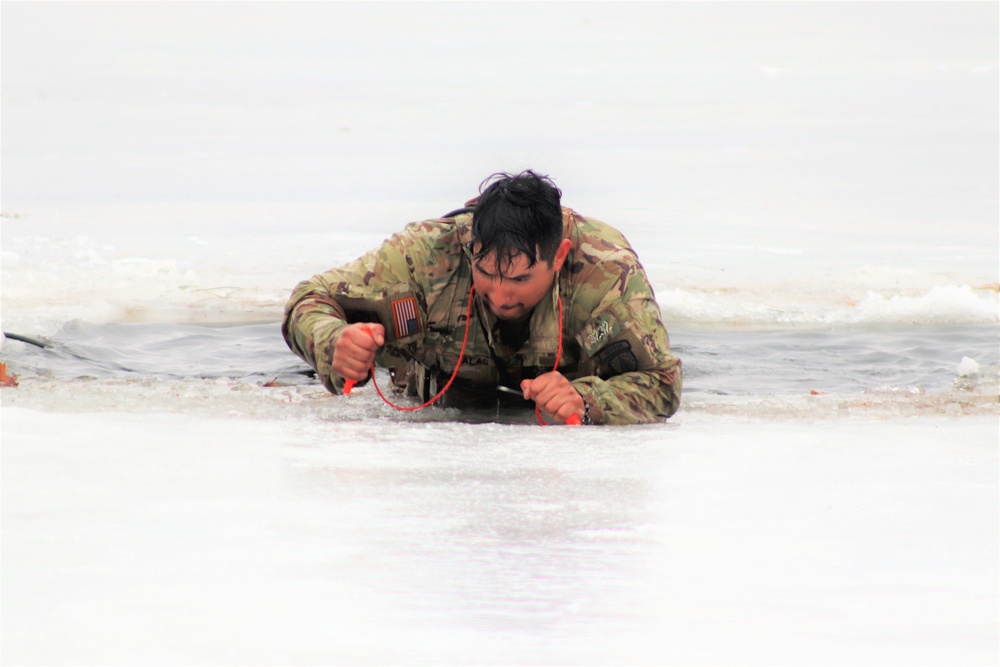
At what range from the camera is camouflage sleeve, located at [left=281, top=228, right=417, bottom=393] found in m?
3.24

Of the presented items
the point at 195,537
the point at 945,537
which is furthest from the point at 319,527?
the point at 945,537

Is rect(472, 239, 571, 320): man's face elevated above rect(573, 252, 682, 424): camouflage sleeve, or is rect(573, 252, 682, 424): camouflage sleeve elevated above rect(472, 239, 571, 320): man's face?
rect(472, 239, 571, 320): man's face

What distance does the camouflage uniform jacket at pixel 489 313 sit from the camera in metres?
3.20

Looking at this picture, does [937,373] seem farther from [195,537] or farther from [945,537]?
[195,537]

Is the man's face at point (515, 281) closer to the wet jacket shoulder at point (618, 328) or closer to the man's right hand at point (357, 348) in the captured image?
the wet jacket shoulder at point (618, 328)

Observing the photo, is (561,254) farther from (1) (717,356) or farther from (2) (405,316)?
(1) (717,356)

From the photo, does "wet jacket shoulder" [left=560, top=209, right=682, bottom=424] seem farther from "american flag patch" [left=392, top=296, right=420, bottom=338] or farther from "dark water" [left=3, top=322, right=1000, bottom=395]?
"dark water" [left=3, top=322, right=1000, bottom=395]

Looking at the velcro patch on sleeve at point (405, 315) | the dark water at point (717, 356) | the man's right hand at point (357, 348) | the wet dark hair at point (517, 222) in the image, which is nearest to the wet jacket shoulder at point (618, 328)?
the wet dark hair at point (517, 222)

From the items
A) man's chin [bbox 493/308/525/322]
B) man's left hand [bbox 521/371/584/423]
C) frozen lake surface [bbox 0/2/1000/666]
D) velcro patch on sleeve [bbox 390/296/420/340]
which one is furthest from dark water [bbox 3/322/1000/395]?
man's left hand [bbox 521/371/584/423]

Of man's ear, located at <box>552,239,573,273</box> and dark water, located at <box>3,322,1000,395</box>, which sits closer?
man's ear, located at <box>552,239,573,273</box>

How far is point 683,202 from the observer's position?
27.2ft

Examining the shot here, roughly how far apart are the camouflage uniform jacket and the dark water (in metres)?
0.95

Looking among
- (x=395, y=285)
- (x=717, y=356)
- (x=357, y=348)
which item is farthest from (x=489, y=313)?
(x=717, y=356)

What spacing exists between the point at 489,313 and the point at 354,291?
1.30 feet
